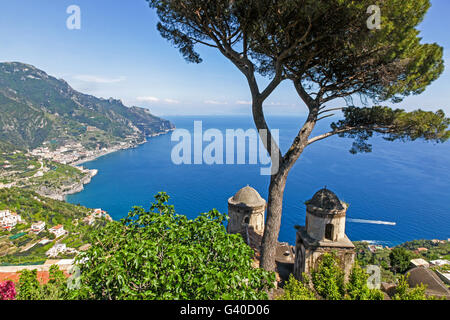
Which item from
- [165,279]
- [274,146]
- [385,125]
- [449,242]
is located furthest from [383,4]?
[449,242]

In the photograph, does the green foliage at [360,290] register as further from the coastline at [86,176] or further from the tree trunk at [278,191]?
the coastline at [86,176]

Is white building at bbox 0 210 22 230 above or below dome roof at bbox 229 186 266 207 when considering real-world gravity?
below

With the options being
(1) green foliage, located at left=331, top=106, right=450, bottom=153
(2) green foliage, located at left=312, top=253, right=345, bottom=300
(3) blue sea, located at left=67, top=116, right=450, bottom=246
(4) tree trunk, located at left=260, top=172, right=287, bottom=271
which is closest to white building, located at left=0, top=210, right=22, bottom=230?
(3) blue sea, located at left=67, top=116, right=450, bottom=246


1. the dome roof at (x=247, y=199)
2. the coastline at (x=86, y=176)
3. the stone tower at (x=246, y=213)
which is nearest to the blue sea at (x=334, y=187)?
the coastline at (x=86, y=176)

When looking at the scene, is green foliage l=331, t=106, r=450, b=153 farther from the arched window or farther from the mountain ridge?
the mountain ridge

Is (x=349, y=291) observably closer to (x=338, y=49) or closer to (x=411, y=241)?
(x=338, y=49)
